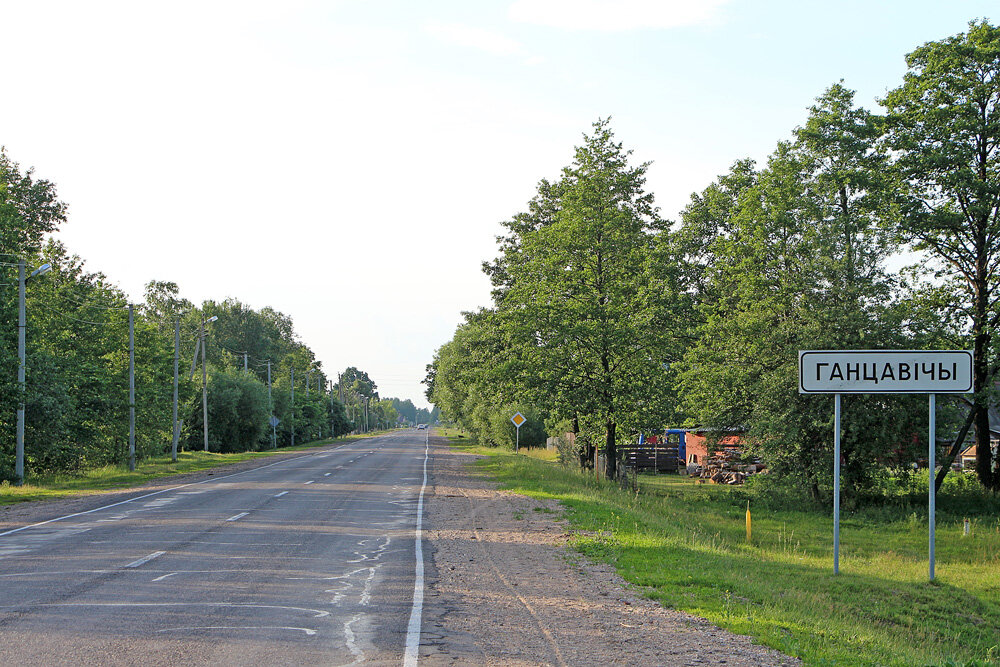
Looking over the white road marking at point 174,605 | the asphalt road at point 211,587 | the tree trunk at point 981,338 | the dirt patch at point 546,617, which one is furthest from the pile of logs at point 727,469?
the white road marking at point 174,605

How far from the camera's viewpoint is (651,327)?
1249 inches

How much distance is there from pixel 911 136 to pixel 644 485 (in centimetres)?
1762

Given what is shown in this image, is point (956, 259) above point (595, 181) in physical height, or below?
below

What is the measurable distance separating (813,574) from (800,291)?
605 inches

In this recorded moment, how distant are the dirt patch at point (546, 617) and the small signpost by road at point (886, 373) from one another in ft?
14.9

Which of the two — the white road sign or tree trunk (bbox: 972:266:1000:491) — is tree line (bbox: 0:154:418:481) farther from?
tree trunk (bbox: 972:266:1000:491)

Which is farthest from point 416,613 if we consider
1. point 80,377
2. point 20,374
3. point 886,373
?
point 80,377

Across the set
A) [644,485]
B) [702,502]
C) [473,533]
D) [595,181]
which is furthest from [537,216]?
[473,533]

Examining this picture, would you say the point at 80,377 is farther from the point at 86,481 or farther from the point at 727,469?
the point at 727,469

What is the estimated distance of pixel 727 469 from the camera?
132 feet

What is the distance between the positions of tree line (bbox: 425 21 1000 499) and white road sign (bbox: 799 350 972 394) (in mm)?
14701

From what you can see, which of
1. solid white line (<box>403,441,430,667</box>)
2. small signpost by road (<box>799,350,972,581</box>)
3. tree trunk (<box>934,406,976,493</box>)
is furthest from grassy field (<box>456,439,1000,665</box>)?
solid white line (<box>403,441,430,667</box>)

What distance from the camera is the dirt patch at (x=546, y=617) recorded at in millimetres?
7242

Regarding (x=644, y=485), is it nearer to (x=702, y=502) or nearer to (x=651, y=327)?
(x=702, y=502)
